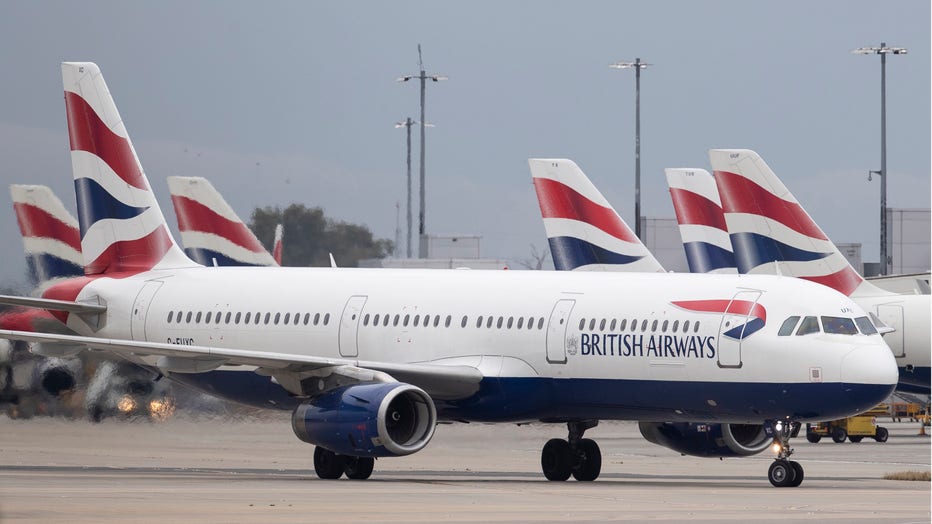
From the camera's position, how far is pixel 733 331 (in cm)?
2956

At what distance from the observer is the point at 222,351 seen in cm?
3031

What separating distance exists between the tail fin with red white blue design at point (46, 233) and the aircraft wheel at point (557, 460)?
14721 millimetres

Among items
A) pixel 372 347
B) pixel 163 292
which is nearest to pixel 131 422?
pixel 163 292

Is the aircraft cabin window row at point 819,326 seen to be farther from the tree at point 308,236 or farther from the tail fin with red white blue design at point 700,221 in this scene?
the tree at point 308,236

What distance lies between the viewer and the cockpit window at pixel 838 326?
29281 millimetres

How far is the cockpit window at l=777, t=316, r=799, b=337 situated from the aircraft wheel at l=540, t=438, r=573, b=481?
215 inches

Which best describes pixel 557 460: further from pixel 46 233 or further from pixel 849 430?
pixel 849 430

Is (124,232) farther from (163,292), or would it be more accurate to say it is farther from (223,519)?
(223,519)

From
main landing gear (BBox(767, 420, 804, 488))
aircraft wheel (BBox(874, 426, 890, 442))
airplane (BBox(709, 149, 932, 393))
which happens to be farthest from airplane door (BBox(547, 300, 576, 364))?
aircraft wheel (BBox(874, 426, 890, 442))

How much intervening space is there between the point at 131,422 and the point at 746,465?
531 inches

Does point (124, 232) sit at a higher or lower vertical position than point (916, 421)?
higher

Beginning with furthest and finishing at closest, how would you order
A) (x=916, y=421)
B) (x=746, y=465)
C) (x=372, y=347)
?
(x=916, y=421), (x=746, y=465), (x=372, y=347)

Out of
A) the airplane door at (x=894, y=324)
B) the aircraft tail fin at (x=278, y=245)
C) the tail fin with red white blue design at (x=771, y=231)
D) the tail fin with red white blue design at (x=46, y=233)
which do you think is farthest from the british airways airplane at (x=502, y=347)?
the aircraft tail fin at (x=278, y=245)

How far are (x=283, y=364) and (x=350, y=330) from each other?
3139 millimetres
